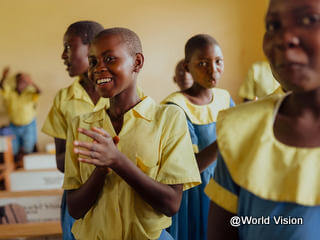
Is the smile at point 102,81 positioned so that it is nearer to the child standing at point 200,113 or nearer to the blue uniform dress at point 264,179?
the blue uniform dress at point 264,179

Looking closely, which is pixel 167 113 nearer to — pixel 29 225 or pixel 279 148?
pixel 279 148

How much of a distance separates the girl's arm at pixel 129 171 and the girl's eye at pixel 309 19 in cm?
50

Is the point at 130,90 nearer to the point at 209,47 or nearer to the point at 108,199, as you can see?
the point at 108,199

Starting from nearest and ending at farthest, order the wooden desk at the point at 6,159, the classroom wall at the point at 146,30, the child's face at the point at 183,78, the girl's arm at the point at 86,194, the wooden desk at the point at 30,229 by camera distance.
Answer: the girl's arm at the point at 86,194 → the wooden desk at the point at 30,229 → the child's face at the point at 183,78 → the wooden desk at the point at 6,159 → the classroom wall at the point at 146,30

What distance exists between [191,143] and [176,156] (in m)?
0.09

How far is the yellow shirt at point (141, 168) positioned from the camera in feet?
3.22

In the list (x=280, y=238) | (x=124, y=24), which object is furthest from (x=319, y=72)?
(x=124, y=24)

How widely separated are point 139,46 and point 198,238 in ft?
3.07

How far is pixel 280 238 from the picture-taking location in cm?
59

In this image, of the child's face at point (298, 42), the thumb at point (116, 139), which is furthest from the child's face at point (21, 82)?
the child's face at point (298, 42)

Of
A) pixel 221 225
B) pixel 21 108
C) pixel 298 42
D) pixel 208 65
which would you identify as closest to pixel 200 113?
pixel 208 65

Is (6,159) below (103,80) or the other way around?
below

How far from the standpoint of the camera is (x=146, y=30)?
5.71 meters

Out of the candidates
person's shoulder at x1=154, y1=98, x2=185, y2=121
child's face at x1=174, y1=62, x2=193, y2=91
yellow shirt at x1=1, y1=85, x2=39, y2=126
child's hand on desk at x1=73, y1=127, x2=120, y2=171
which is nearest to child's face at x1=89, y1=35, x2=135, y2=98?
person's shoulder at x1=154, y1=98, x2=185, y2=121
